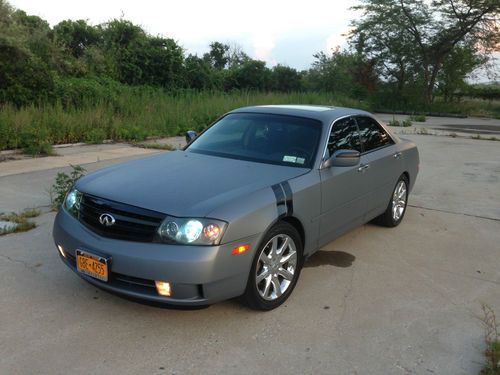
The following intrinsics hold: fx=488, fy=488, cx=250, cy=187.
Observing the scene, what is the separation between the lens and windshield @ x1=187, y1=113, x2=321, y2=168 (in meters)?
4.33

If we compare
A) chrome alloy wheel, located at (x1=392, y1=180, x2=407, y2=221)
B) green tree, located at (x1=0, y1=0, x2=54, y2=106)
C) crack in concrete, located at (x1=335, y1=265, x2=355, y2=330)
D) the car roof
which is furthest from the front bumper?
green tree, located at (x1=0, y1=0, x2=54, y2=106)

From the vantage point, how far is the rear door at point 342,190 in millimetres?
4219

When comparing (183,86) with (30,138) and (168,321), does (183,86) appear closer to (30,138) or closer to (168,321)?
(30,138)

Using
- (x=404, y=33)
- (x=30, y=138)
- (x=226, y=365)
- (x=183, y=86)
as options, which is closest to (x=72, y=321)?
(x=226, y=365)

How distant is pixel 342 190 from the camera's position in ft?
14.5

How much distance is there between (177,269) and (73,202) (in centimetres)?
126

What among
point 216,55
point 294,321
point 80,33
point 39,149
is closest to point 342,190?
point 294,321

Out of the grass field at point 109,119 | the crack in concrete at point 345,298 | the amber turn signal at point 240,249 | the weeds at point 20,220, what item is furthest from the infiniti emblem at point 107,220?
the grass field at point 109,119

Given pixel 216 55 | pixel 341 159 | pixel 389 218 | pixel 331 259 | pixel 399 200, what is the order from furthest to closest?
pixel 216 55
pixel 399 200
pixel 389 218
pixel 331 259
pixel 341 159

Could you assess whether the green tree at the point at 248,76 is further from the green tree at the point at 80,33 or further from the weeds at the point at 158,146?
the weeds at the point at 158,146

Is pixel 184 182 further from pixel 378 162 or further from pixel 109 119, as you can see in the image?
pixel 109 119

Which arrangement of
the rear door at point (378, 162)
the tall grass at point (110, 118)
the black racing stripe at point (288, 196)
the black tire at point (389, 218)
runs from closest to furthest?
the black racing stripe at point (288, 196) < the rear door at point (378, 162) < the black tire at point (389, 218) < the tall grass at point (110, 118)

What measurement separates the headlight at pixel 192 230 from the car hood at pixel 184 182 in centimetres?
5

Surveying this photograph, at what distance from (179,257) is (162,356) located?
24.4 inches
